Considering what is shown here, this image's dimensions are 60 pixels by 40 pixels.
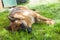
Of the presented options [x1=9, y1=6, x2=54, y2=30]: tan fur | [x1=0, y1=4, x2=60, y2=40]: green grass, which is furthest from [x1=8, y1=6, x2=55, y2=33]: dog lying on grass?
[x1=0, y1=4, x2=60, y2=40]: green grass

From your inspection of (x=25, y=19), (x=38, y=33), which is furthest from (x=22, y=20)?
(x=38, y=33)

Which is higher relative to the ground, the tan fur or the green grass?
the tan fur

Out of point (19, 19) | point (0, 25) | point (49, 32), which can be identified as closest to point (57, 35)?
point (49, 32)

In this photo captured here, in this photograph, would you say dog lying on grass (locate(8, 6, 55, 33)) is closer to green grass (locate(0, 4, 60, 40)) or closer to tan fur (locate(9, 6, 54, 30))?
tan fur (locate(9, 6, 54, 30))

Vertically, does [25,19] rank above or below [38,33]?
above

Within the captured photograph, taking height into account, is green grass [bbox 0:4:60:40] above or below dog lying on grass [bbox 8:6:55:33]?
below

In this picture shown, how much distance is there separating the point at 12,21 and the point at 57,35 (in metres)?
1.07

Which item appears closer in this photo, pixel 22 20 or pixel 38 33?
pixel 22 20

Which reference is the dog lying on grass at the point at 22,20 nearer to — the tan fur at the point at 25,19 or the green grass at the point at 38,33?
the tan fur at the point at 25,19

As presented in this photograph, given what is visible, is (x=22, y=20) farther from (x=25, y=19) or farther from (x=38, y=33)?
(x=38, y=33)

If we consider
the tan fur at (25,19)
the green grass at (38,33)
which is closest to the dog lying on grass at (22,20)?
the tan fur at (25,19)

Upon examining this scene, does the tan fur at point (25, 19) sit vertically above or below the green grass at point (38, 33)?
above

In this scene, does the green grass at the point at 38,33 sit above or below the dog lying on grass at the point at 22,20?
below

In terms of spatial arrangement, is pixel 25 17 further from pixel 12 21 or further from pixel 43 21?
pixel 43 21
